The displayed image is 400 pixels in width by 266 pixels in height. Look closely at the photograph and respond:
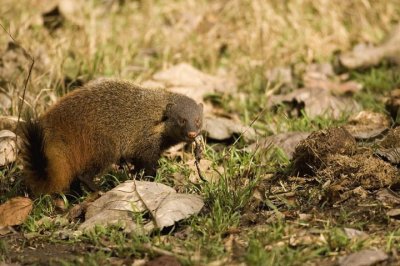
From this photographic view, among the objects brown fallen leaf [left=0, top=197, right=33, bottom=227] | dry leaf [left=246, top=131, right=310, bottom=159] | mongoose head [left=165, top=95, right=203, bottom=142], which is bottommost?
brown fallen leaf [left=0, top=197, right=33, bottom=227]

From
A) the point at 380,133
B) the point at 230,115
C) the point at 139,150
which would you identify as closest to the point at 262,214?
the point at 139,150

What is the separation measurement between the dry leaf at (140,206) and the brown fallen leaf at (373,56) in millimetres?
4067

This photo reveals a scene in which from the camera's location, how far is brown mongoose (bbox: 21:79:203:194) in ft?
15.9

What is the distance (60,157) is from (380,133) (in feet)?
9.09

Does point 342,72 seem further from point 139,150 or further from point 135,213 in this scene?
point 135,213

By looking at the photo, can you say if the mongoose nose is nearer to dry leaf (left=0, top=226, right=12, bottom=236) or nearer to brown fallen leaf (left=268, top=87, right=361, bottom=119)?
brown fallen leaf (left=268, top=87, right=361, bottom=119)

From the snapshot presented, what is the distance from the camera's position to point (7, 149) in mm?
5441

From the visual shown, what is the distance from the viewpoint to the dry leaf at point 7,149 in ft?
17.7

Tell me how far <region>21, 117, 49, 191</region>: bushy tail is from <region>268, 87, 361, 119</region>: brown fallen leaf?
2.72 meters

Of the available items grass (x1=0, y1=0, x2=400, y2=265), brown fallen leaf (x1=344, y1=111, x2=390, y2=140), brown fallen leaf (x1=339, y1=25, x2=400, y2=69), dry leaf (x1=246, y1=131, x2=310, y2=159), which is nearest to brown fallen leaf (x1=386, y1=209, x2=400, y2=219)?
grass (x1=0, y1=0, x2=400, y2=265)

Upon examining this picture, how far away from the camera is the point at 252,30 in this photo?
8805 millimetres

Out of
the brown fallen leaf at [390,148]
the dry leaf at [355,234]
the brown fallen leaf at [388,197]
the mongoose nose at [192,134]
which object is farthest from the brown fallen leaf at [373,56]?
the dry leaf at [355,234]

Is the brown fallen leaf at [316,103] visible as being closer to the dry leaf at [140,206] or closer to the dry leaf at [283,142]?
the dry leaf at [283,142]

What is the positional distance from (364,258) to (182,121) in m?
2.23
